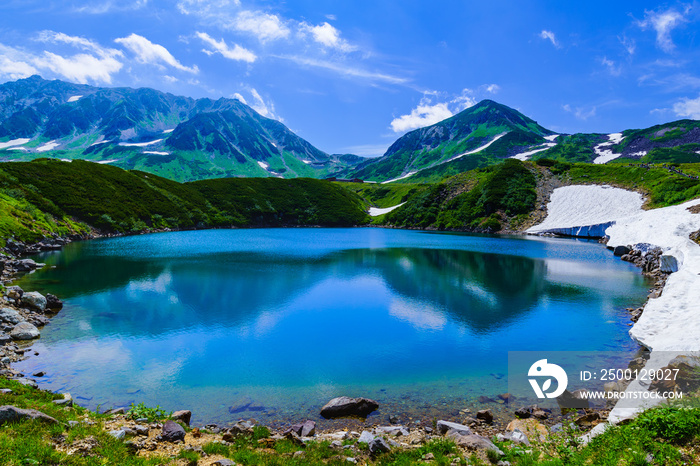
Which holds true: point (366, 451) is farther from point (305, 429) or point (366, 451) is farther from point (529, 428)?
point (529, 428)

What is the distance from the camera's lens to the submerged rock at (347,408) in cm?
1370

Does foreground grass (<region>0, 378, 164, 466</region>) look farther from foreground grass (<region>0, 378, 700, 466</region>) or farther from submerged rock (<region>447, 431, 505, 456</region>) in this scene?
submerged rock (<region>447, 431, 505, 456</region>)

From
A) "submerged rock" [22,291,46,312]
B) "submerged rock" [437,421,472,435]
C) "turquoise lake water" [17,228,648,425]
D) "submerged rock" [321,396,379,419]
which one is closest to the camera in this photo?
"submerged rock" [437,421,472,435]

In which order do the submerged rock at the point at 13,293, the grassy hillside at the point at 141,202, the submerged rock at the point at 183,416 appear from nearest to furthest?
1. the submerged rock at the point at 183,416
2. the submerged rock at the point at 13,293
3. the grassy hillside at the point at 141,202

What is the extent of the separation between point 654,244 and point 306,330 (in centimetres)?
5254

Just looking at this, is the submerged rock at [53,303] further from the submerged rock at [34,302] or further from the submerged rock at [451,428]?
the submerged rock at [451,428]

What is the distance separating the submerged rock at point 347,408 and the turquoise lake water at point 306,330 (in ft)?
1.85

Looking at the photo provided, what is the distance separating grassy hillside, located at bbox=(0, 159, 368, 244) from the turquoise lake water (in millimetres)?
34927

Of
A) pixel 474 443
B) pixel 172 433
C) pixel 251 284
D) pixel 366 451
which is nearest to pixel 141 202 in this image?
pixel 251 284

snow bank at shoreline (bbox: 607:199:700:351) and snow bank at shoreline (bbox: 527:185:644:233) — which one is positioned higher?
snow bank at shoreline (bbox: 527:185:644:233)

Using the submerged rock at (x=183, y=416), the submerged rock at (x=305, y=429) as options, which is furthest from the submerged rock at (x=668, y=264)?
the submerged rock at (x=183, y=416)

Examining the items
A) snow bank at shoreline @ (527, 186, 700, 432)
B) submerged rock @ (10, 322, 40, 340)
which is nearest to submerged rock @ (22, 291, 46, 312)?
submerged rock @ (10, 322, 40, 340)

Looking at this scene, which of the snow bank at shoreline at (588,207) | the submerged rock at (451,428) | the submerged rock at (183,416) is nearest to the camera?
the submerged rock at (451,428)
